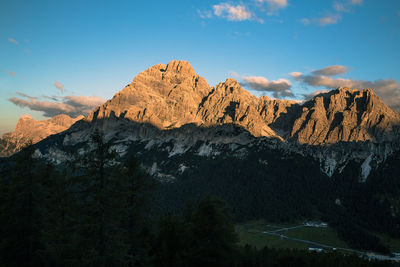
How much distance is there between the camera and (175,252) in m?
35.1

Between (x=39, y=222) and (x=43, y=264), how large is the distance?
14.4 ft

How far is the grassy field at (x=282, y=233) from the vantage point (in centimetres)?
15015

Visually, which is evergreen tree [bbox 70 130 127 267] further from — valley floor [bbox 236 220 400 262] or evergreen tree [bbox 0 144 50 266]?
valley floor [bbox 236 220 400 262]

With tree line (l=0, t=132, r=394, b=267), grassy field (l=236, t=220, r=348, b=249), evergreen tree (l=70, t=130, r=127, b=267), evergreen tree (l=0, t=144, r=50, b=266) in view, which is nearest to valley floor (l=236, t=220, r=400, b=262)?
grassy field (l=236, t=220, r=348, b=249)

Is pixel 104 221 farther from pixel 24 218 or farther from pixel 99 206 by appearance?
pixel 24 218

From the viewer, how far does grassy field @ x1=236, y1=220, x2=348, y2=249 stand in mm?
150150

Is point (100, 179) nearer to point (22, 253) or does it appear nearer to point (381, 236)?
point (22, 253)

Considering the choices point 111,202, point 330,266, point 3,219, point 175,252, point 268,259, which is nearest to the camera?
point 111,202

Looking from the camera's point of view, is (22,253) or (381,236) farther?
(381,236)

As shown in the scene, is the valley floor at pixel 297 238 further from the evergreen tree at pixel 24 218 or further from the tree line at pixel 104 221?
the evergreen tree at pixel 24 218

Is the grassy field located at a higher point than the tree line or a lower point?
lower

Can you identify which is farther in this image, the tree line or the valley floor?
the valley floor

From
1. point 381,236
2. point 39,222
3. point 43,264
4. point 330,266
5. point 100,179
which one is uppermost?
point 100,179

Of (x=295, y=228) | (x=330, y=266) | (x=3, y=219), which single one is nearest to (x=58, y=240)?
(x=3, y=219)
